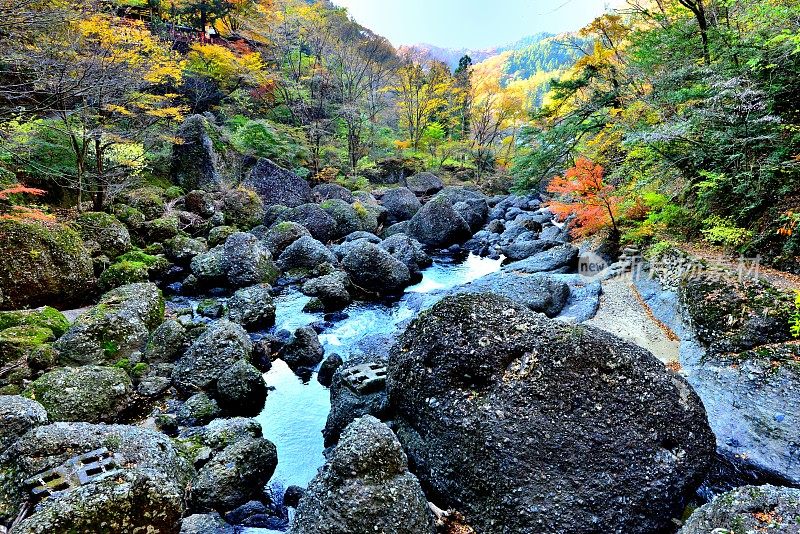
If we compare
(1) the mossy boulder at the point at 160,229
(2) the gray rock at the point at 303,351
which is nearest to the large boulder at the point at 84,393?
A: (2) the gray rock at the point at 303,351

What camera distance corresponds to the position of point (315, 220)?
18719 millimetres

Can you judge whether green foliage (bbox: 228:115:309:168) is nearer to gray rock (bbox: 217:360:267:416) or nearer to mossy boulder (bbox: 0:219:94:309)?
mossy boulder (bbox: 0:219:94:309)

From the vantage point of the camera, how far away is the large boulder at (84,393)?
20.4 feet

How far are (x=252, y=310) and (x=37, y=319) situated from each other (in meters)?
4.39

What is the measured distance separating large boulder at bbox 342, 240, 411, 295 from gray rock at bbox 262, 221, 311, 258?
11.3 ft

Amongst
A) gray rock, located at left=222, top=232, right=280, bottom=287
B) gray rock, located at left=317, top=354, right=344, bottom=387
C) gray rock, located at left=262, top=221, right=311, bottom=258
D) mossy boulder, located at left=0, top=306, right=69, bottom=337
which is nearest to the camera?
mossy boulder, located at left=0, top=306, right=69, bottom=337

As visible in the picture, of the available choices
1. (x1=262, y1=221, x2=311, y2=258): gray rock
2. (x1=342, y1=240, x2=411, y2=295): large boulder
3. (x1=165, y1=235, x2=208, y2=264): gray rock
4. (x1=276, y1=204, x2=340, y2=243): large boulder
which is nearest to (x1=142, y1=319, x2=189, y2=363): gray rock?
(x1=342, y1=240, x2=411, y2=295): large boulder

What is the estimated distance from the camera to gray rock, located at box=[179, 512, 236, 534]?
4.73 metres

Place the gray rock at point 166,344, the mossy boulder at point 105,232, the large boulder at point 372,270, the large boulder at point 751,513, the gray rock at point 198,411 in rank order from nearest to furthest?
the large boulder at point 751,513 < the gray rock at point 198,411 < the gray rock at point 166,344 < the mossy boulder at point 105,232 < the large boulder at point 372,270

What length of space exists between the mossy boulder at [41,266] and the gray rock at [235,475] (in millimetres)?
7660

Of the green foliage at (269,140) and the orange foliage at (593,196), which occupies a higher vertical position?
the green foliage at (269,140)

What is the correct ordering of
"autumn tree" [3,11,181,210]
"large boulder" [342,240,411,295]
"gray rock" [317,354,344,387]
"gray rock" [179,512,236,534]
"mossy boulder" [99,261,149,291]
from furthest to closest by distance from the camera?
"large boulder" [342,240,411,295] → "mossy boulder" [99,261,149,291] → "autumn tree" [3,11,181,210] → "gray rock" [317,354,344,387] → "gray rock" [179,512,236,534]

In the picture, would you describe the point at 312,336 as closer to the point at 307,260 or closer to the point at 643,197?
the point at 307,260

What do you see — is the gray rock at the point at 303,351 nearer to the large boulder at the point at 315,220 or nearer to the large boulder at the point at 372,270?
the large boulder at the point at 372,270
